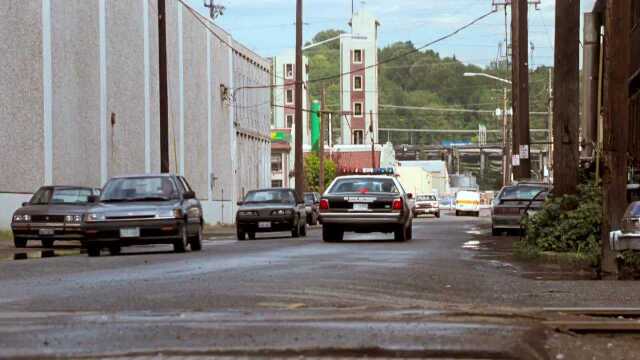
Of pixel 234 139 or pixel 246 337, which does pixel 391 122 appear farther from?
pixel 246 337

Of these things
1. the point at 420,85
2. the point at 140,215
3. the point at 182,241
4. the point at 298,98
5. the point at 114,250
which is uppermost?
the point at 420,85

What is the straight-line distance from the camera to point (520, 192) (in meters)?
34.5

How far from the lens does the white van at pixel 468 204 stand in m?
79.8

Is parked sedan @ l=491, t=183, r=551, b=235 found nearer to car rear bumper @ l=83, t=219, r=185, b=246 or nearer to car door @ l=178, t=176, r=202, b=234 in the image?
car door @ l=178, t=176, r=202, b=234

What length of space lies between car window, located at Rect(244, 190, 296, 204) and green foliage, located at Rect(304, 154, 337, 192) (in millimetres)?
71972

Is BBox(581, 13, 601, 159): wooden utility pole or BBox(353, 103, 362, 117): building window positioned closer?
BBox(581, 13, 601, 159): wooden utility pole

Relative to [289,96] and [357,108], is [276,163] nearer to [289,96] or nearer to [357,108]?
[357,108]

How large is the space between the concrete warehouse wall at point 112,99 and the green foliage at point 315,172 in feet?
132

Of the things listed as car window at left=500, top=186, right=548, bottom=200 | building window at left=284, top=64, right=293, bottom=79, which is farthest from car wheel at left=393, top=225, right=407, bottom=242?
building window at left=284, top=64, right=293, bottom=79

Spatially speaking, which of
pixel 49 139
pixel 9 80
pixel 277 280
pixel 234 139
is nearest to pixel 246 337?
pixel 277 280

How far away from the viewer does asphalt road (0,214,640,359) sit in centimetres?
783

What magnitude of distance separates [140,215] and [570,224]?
7.74m

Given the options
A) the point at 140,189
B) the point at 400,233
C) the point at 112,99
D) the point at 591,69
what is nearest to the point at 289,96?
the point at 112,99

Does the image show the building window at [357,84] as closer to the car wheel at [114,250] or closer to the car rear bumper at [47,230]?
the car rear bumper at [47,230]
